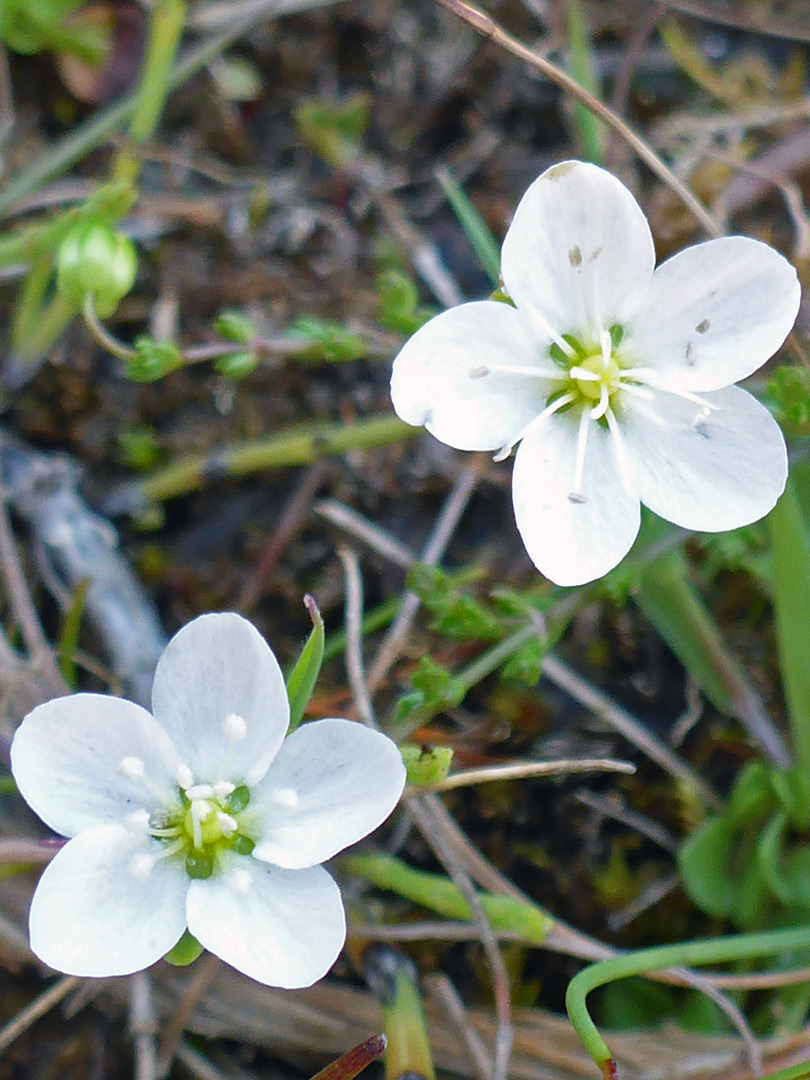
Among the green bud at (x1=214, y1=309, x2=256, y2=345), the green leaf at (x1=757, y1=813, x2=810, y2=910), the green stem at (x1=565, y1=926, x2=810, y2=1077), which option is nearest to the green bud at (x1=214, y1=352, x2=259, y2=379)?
the green bud at (x1=214, y1=309, x2=256, y2=345)

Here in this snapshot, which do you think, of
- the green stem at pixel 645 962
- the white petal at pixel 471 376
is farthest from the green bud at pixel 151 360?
the green stem at pixel 645 962

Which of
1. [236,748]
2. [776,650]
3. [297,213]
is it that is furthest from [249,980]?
[297,213]

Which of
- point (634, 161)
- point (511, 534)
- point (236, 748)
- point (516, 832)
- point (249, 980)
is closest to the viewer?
point (236, 748)

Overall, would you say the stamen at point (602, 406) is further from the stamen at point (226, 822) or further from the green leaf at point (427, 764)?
the stamen at point (226, 822)

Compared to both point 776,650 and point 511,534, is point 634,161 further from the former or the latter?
point 776,650

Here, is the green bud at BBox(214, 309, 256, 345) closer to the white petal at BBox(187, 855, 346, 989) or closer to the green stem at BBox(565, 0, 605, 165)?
the green stem at BBox(565, 0, 605, 165)

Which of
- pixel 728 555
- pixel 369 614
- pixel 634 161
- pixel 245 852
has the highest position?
pixel 634 161

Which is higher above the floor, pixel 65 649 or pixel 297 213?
pixel 297 213
